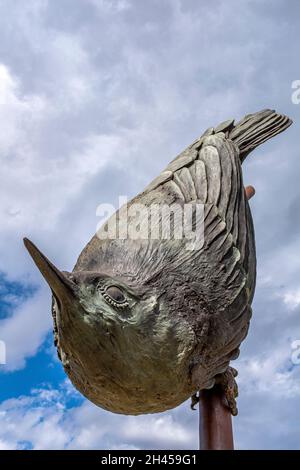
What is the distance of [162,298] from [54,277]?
34 cm

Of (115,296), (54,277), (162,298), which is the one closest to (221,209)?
(162,298)

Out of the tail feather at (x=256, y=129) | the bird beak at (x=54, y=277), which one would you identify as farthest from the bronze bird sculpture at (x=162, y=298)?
the tail feather at (x=256, y=129)

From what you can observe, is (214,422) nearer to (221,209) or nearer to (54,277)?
(221,209)

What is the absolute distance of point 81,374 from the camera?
4.79 ft

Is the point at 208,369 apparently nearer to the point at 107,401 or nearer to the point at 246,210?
the point at 107,401

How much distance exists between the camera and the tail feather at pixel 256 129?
230 cm

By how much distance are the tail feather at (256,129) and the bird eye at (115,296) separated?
3.56 feet

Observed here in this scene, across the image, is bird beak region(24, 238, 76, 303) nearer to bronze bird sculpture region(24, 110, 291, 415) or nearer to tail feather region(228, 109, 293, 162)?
bronze bird sculpture region(24, 110, 291, 415)

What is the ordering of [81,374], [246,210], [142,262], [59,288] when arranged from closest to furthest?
[59,288]
[81,374]
[142,262]
[246,210]

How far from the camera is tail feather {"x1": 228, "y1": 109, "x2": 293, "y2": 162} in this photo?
2.30m

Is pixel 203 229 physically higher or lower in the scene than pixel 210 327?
higher

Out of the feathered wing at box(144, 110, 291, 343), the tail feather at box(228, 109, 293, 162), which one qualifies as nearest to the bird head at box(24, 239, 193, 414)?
the feathered wing at box(144, 110, 291, 343)
